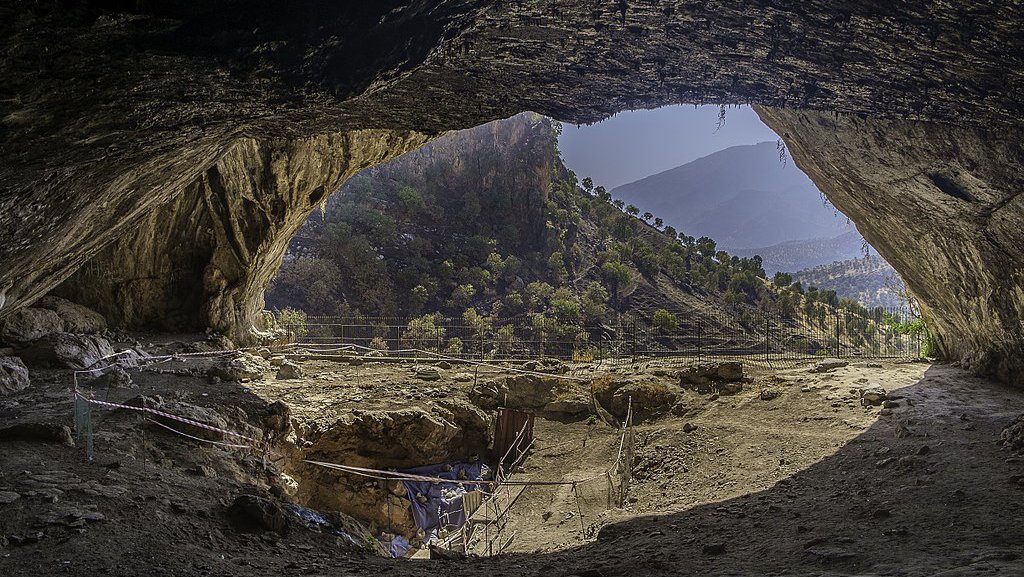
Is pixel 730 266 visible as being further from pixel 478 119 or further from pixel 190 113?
pixel 190 113

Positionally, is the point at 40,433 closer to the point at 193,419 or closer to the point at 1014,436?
the point at 193,419

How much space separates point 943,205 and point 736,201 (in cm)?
17892

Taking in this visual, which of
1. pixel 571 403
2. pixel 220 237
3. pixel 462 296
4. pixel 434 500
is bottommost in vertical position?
pixel 434 500

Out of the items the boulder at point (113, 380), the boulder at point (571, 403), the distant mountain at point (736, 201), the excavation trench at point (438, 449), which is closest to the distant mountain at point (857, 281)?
the boulder at point (571, 403)

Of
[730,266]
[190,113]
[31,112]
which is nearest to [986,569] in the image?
[31,112]

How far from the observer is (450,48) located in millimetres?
5328

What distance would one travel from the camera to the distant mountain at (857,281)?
164ft

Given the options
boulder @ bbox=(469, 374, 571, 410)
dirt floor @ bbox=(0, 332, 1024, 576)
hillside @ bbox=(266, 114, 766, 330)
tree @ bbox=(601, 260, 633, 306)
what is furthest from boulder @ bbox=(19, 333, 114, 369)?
tree @ bbox=(601, 260, 633, 306)

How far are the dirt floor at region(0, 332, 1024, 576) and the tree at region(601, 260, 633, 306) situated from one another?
25.0 m

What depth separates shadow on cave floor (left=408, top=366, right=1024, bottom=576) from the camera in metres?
4.01

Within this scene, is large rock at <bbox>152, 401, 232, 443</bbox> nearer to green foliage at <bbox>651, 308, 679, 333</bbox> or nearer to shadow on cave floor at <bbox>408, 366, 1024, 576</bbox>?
shadow on cave floor at <bbox>408, 366, 1024, 576</bbox>

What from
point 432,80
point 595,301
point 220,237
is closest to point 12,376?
point 432,80

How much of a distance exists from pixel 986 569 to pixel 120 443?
7153 mm

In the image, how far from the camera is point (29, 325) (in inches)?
396
